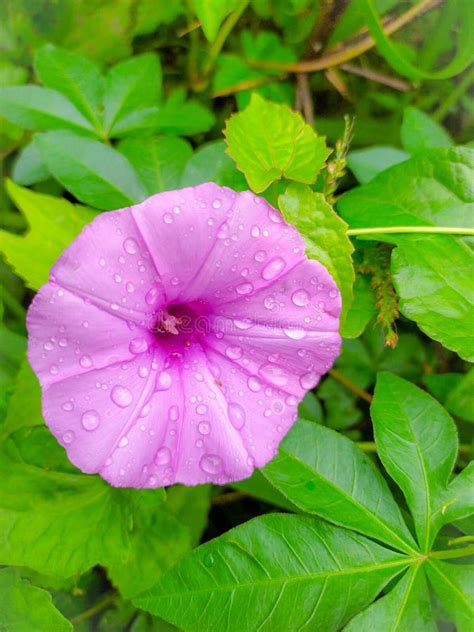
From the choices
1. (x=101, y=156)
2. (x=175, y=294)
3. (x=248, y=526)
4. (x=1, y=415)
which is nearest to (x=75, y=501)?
(x=1, y=415)

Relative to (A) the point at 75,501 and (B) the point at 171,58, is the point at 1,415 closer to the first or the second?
(A) the point at 75,501

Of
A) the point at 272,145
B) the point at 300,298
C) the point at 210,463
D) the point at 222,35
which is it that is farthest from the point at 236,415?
the point at 222,35

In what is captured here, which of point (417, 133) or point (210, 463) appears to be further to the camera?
point (417, 133)

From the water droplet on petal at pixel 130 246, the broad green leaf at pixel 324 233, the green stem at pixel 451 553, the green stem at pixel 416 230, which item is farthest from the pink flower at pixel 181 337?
the green stem at pixel 451 553

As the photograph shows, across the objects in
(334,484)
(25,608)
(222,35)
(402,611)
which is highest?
(222,35)

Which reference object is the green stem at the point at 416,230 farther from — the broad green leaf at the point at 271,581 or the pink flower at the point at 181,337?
the broad green leaf at the point at 271,581

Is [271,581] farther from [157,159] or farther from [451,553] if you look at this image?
[157,159]

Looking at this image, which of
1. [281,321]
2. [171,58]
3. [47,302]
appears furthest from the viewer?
[171,58]
